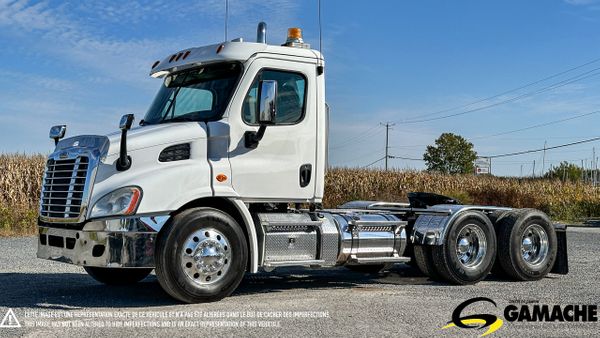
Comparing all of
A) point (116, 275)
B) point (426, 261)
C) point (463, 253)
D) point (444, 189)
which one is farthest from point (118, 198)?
point (444, 189)

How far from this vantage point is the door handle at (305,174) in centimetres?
873

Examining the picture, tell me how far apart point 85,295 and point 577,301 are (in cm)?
605

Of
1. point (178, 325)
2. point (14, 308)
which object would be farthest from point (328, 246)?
point (14, 308)

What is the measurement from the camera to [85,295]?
8.71 metres

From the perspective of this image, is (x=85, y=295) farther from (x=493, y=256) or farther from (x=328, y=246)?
(x=493, y=256)

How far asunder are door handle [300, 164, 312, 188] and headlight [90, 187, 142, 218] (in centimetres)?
213

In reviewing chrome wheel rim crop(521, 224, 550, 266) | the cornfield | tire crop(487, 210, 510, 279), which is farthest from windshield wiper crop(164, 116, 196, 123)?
the cornfield

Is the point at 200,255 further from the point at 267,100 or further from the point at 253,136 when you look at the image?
the point at 267,100

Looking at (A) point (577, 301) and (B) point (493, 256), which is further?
(B) point (493, 256)

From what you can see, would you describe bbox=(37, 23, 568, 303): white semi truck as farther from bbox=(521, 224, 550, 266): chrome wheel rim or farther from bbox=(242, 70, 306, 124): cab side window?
bbox=(521, 224, 550, 266): chrome wheel rim

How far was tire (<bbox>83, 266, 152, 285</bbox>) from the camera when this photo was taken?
9422 millimetres

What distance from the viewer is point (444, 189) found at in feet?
134

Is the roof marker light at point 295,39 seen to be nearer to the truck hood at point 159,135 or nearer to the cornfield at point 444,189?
the truck hood at point 159,135

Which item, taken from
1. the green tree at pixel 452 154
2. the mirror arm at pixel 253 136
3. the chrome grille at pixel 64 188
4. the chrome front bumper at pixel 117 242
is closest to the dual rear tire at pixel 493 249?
the mirror arm at pixel 253 136
